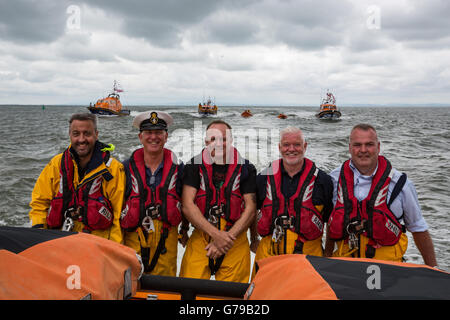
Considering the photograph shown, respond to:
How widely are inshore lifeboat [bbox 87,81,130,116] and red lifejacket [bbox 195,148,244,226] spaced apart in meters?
50.4

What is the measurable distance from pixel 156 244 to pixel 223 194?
2.51ft

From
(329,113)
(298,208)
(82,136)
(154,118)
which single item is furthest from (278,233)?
(329,113)

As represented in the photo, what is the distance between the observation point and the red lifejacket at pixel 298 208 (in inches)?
101

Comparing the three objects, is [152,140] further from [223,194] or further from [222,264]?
[222,264]

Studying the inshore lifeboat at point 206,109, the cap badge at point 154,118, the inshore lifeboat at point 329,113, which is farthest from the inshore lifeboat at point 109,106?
the cap badge at point 154,118

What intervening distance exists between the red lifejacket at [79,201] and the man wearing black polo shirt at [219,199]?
714mm

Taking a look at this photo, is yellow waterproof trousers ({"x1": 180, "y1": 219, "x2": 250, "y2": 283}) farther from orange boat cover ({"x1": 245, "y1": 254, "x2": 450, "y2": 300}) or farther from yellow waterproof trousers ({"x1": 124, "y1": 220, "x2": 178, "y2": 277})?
orange boat cover ({"x1": 245, "y1": 254, "x2": 450, "y2": 300})

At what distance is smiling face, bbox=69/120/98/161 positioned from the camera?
2586 millimetres

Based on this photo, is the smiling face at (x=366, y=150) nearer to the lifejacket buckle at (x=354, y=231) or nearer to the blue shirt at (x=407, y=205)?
the blue shirt at (x=407, y=205)

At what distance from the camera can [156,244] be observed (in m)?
2.78

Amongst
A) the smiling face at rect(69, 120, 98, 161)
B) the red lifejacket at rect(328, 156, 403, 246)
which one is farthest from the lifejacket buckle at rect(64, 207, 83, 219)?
the red lifejacket at rect(328, 156, 403, 246)

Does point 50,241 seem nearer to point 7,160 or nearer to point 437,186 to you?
point 437,186

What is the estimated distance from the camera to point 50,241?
1438 mm
